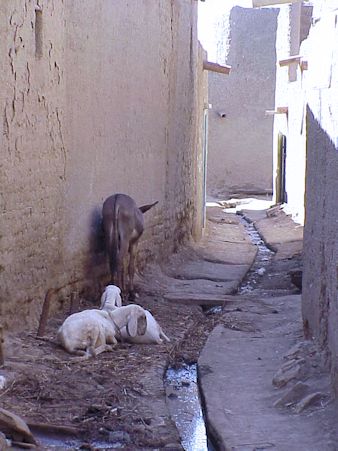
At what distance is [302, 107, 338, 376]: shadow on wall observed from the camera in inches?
247

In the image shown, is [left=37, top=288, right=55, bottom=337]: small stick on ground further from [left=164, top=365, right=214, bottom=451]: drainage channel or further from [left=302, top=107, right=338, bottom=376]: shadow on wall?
[left=302, top=107, right=338, bottom=376]: shadow on wall

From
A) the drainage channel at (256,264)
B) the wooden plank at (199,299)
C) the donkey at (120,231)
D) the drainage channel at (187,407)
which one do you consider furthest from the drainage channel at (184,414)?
the drainage channel at (256,264)

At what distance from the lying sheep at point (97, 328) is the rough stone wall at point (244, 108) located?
69.2ft

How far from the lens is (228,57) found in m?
29.6

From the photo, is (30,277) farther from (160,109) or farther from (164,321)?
(160,109)

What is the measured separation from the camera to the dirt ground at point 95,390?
5461 millimetres

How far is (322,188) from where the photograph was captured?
7.08 m

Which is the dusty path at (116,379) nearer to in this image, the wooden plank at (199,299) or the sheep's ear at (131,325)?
the wooden plank at (199,299)

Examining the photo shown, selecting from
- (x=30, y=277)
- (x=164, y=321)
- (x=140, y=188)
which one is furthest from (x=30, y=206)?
(x=140, y=188)

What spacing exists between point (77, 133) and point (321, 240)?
2987 mm

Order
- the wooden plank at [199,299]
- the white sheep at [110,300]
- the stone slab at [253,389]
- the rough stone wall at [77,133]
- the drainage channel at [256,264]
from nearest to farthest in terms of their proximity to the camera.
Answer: the stone slab at [253,389] < the rough stone wall at [77,133] < the white sheep at [110,300] < the wooden plank at [199,299] < the drainage channel at [256,264]

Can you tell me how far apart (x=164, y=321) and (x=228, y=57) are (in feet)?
71.0

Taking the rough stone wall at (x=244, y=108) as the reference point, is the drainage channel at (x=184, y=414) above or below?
below

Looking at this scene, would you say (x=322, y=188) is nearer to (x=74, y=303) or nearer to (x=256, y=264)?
(x=74, y=303)
